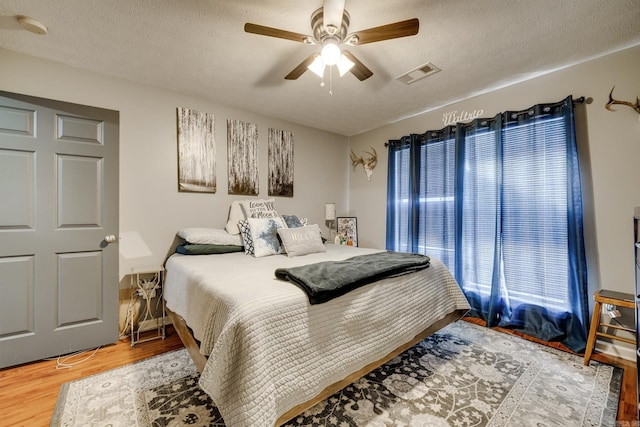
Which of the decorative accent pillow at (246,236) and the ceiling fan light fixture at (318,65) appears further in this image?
the decorative accent pillow at (246,236)

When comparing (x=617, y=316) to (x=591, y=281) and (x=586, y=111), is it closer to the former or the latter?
(x=591, y=281)

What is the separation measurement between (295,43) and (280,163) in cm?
173

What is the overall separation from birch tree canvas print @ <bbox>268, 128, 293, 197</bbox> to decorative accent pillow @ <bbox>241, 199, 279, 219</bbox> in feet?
0.89

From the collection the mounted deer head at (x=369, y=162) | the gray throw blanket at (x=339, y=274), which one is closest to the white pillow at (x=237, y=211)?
the gray throw blanket at (x=339, y=274)

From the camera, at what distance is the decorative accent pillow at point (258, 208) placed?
307cm

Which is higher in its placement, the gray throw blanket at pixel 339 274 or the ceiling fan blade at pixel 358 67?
the ceiling fan blade at pixel 358 67

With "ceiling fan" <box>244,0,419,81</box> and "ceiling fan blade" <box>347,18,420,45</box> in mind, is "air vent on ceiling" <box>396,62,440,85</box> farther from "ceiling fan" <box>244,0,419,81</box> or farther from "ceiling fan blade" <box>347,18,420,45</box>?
"ceiling fan blade" <box>347,18,420,45</box>

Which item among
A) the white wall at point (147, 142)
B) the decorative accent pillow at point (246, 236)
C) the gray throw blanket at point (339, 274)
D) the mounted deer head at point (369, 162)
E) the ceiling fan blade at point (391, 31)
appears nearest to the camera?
the gray throw blanket at point (339, 274)

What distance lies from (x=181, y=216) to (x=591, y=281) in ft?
12.8

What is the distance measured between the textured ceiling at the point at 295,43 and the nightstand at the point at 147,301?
187 centimetres

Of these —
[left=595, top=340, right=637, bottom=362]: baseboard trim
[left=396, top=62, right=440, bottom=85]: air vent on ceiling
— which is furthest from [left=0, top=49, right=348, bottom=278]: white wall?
[left=595, top=340, right=637, bottom=362]: baseboard trim

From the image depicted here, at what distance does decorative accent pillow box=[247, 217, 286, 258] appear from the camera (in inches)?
101

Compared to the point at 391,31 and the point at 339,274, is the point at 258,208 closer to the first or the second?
the point at 339,274

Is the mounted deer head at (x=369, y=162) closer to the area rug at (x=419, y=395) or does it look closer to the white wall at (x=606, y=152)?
the white wall at (x=606, y=152)
